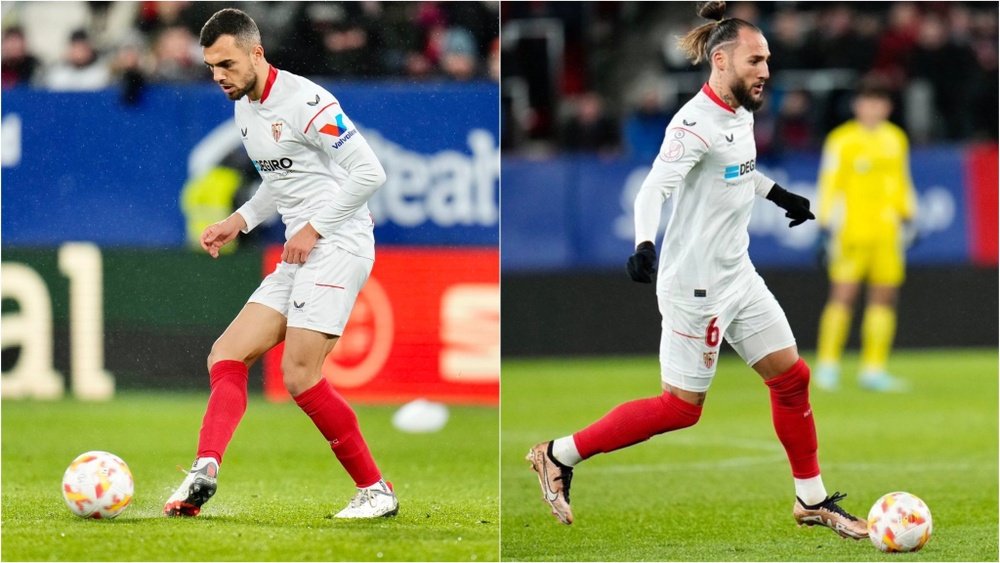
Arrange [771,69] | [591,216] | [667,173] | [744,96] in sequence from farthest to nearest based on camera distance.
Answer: [771,69], [591,216], [744,96], [667,173]

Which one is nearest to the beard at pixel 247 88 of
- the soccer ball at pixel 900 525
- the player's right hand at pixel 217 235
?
the player's right hand at pixel 217 235

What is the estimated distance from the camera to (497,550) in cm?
556

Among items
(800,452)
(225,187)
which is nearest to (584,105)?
(225,187)

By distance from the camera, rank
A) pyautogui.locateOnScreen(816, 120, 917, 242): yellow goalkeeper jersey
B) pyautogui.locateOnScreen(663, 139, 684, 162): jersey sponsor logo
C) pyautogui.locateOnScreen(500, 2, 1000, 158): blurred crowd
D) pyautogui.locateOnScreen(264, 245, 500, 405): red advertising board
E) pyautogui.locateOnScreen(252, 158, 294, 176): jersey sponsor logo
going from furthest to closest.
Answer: pyautogui.locateOnScreen(500, 2, 1000, 158): blurred crowd → pyautogui.locateOnScreen(816, 120, 917, 242): yellow goalkeeper jersey → pyautogui.locateOnScreen(264, 245, 500, 405): red advertising board → pyautogui.locateOnScreen(252, 158, 294, 176): jersey sponsor logo → pyautogui.locateOnScreen(663, 139, 684, 162): jersey sponsor logo

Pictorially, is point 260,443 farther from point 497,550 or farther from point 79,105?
point 497,550

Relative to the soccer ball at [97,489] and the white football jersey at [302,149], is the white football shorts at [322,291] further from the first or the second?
the soccer ball at [97,489]

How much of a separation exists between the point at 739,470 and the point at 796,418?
88.8 inches

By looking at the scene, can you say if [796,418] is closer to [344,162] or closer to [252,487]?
[344,162]

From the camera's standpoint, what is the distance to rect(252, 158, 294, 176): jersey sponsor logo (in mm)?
5871

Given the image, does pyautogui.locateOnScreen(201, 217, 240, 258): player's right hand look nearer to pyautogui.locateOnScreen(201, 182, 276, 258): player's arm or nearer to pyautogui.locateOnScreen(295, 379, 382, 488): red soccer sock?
pyautogui.locateOnScreen(201, 182, 276, 258): player's arm

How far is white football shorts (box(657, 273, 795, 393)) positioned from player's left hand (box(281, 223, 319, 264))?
1.41 meters

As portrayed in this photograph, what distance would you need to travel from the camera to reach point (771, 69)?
15430 millimetres

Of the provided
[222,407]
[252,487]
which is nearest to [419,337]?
[252,487]

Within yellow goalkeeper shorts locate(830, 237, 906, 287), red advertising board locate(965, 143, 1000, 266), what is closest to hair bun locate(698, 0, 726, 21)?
yellow goalkeeper shorts locate(830, 237, 906, 287)
